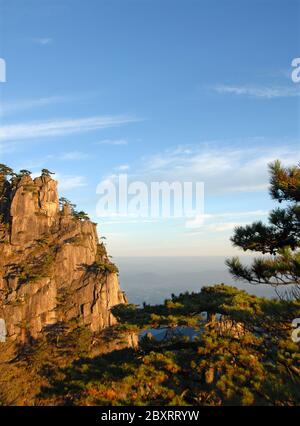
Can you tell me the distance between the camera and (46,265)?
61094 millimetres

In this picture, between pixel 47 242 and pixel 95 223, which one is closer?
pixel 47 242

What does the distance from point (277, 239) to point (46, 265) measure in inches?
2250

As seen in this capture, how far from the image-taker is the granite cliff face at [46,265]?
57.2 m

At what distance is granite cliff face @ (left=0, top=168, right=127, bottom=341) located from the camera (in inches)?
2250

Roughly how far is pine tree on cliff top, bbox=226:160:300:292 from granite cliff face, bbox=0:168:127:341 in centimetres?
5180

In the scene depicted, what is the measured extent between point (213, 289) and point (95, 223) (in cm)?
5926

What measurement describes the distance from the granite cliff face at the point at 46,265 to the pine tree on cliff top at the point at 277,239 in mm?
51798

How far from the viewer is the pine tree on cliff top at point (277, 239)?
7.40m

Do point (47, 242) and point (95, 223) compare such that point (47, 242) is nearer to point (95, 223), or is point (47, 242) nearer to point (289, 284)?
point (95, 223)

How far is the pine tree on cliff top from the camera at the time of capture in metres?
7.40

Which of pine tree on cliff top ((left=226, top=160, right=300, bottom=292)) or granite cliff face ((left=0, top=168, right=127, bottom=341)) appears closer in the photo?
pine tree on cliff top ((left=226, top=160, right=300, bottom=292))

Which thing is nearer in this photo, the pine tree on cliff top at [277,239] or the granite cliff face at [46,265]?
the pine tree on cliff top at [277,239]
